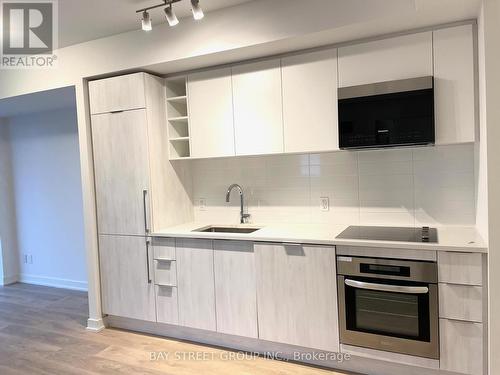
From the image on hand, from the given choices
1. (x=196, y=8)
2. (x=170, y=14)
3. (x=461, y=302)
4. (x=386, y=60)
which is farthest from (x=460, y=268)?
(x=170, y=14)

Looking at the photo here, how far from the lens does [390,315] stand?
243 cm

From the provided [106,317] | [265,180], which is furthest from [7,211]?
[265,180]

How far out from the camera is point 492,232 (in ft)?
6.64

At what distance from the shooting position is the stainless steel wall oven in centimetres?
229

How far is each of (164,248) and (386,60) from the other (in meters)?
2.22

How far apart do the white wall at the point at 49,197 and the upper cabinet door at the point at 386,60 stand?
342 centimetres

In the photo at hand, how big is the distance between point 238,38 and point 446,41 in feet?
4.46

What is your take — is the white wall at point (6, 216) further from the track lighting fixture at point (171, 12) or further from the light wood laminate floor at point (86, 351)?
the track lighting fixture at point (171, 12)

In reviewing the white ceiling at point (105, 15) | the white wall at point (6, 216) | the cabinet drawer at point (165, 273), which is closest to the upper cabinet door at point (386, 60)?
the white ceiling at point (105, 15)

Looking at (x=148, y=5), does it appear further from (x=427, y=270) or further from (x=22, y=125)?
(x=22, y=125)

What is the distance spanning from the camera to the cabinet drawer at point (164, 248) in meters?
3.16

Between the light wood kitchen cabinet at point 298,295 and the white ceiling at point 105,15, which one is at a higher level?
the white ceiling at point 105,15

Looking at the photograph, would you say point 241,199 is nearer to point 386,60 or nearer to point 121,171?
point 121,171

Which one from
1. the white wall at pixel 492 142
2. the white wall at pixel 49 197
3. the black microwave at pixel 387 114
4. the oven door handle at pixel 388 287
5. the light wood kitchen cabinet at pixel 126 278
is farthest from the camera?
the white wall at pixel 49 197
